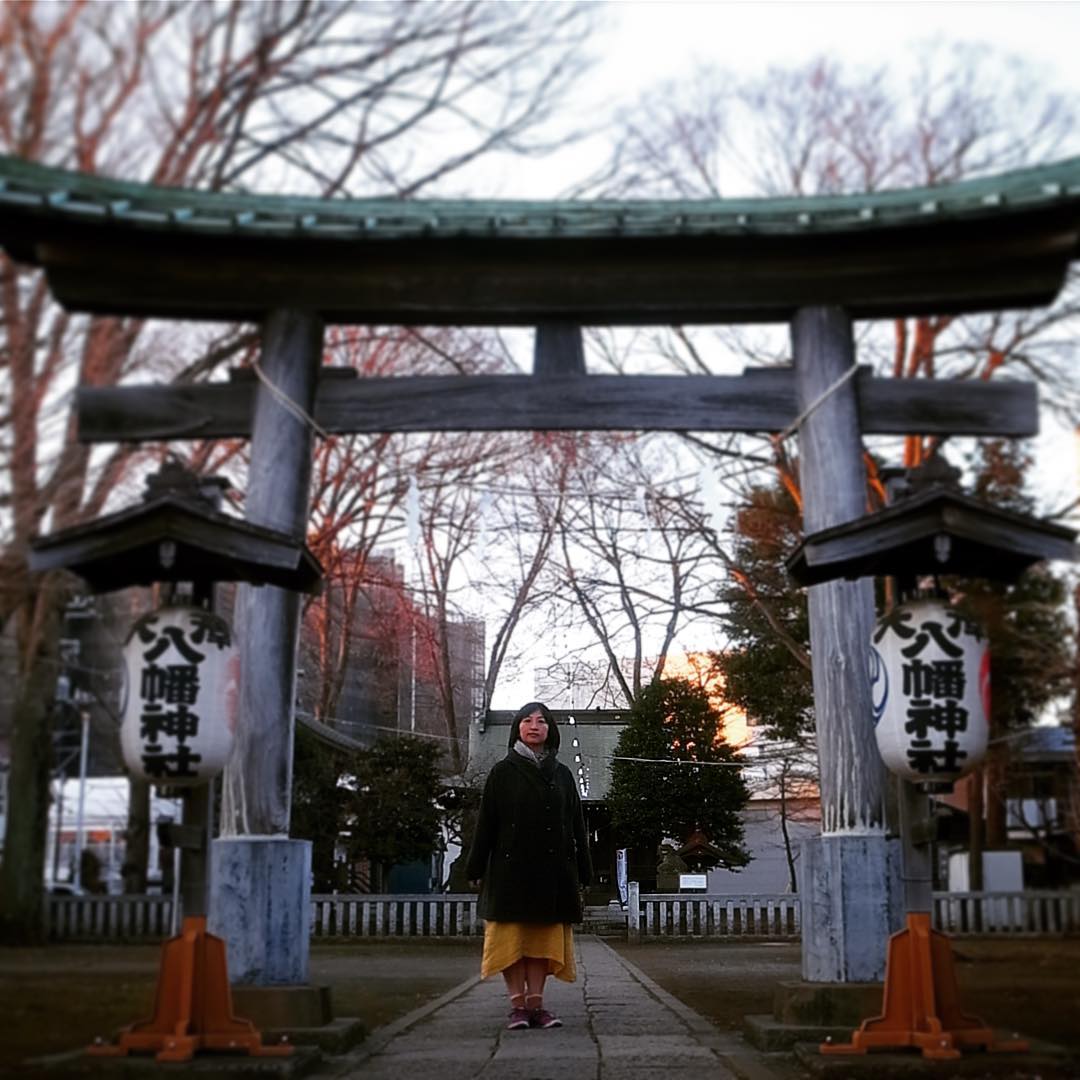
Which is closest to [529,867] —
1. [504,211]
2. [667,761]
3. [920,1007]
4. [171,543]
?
[920,1007]

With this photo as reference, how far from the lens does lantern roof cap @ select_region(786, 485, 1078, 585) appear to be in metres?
5.29

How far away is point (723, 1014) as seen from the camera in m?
7.51

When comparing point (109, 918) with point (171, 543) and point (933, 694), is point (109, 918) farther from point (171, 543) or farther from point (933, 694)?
point (933, 694)

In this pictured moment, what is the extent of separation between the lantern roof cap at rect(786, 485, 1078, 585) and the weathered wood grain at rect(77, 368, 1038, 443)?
142 cm

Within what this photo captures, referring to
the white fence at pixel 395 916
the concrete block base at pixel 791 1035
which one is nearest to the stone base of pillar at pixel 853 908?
the concrete block base at pixel 791 1035

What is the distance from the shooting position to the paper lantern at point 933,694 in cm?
526

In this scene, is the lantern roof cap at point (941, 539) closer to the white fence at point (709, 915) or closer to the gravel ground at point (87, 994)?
the gravel ground at point (87, 994)

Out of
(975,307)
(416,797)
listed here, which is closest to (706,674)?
(416,797)

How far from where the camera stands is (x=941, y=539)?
17.5 ft

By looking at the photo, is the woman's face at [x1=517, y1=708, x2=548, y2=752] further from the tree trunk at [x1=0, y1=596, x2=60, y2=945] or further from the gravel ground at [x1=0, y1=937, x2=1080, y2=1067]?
the tree trunk at [x1=0, y1=596, x2=60, y2=945]

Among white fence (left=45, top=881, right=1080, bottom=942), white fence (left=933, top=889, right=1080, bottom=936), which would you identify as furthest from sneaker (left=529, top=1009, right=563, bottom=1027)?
white fence (left=45, top=881, right=1080, bottom=942)

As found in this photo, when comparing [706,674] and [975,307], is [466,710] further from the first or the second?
[975,307]

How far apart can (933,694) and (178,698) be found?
3255 mm

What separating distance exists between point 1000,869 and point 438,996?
7.03m
